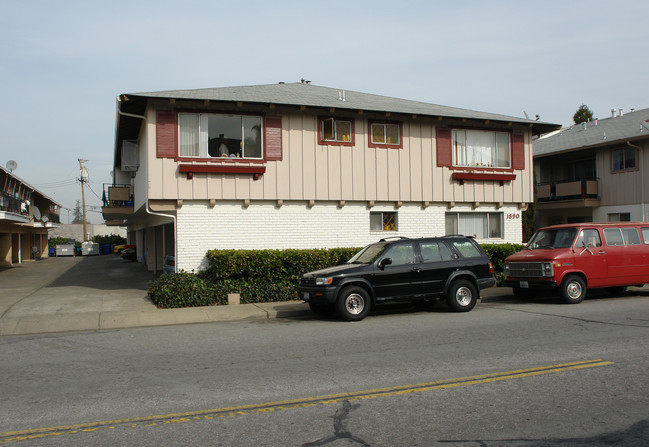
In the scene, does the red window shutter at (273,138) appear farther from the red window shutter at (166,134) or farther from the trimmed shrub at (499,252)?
the trimmed shrub at (499,252)

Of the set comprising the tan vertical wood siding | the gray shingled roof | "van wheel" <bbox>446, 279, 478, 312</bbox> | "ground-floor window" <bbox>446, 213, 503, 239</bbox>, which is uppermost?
the gray shingled roof

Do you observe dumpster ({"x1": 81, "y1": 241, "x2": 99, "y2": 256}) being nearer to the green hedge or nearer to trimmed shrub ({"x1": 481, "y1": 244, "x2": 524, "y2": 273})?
the green hedge

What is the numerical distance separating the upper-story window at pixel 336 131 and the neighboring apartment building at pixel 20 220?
53.1ft

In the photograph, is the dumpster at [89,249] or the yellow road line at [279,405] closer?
the yellow road line at [279,405]

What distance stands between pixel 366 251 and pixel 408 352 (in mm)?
5217

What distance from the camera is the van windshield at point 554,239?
13961 mm

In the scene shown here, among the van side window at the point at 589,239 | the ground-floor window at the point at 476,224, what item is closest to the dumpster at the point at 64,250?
the ground-floor window at the point at 476,224

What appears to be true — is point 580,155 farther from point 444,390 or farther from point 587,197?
point 444,390

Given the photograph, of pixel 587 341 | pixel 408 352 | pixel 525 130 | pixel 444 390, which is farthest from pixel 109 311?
pixel 525 130

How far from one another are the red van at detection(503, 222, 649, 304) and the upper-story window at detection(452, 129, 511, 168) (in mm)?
4618

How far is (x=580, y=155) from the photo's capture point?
2767cm

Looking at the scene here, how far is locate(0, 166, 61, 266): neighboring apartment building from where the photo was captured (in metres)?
27.8

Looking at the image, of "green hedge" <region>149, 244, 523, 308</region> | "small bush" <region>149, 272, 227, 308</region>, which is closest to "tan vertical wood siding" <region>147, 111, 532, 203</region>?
"green hedge" <region>149, 244, 523, 308</region>

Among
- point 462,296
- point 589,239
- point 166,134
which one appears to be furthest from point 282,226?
point 589,239
